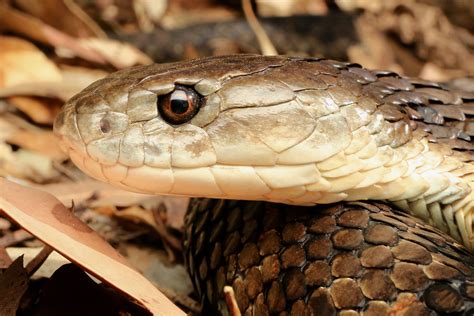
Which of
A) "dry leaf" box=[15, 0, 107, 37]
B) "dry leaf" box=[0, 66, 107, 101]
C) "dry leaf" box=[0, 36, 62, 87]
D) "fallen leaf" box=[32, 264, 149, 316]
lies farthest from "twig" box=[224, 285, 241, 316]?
"dry leaf" box=[15, 0, 107, 37]

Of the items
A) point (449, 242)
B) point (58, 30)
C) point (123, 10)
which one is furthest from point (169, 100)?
point (123, 10)

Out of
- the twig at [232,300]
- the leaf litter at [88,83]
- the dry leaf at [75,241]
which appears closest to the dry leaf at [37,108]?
the leaf litter at [88,83]

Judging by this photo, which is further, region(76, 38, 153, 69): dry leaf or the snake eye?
region(76, 38, 153, 69): dry leaf

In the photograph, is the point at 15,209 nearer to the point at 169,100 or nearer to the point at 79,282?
the point at 79,282

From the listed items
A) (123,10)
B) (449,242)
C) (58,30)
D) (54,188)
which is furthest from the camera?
(123,10)

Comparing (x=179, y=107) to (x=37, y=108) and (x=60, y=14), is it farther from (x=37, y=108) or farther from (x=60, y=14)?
(x=60, y=14)

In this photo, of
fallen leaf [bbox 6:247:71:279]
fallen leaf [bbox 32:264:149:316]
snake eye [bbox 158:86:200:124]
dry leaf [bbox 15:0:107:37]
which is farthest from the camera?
dry leaf [bbox 15:0:107:37]

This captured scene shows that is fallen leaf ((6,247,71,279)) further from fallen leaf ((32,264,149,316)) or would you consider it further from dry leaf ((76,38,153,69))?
dry leaf ((76,38,153,69))
